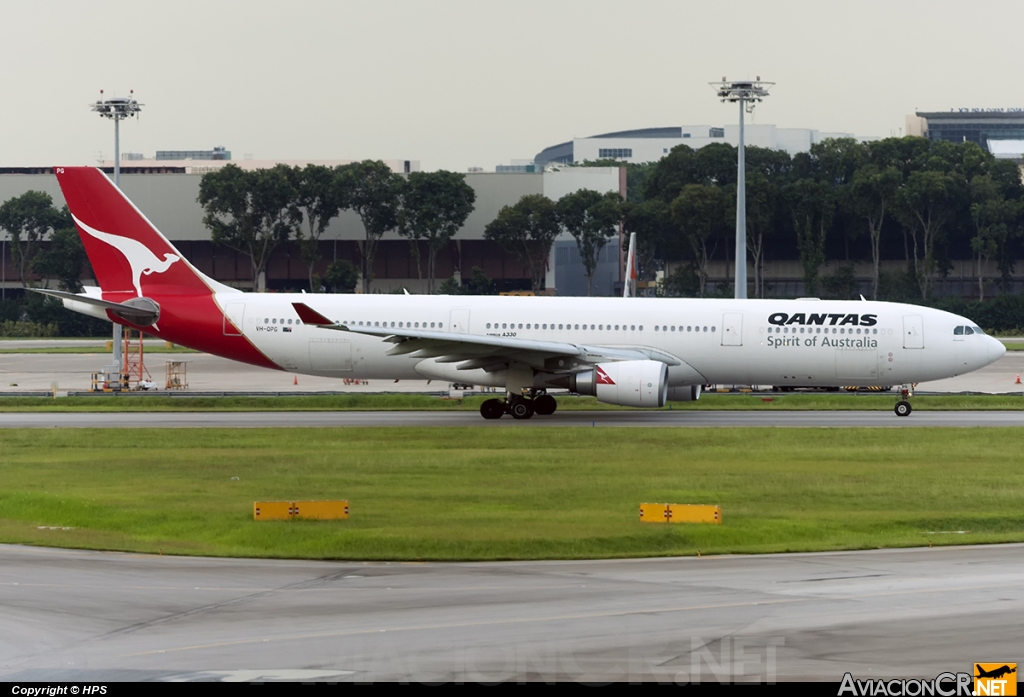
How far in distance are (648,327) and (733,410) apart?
5.90 m

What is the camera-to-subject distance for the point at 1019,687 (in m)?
11.5

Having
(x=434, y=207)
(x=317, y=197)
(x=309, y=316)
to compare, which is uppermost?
(x=317, y=197)

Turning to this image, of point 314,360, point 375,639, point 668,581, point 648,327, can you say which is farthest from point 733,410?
point 375,639

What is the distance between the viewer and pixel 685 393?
134 ft

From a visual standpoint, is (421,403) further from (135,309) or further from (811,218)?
(811,218)

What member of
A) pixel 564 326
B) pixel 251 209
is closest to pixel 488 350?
pixel 564 326

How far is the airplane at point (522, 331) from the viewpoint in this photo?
39375 millimetres

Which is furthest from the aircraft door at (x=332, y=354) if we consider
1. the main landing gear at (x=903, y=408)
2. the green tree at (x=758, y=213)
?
the green tree at (x=758, y=213)

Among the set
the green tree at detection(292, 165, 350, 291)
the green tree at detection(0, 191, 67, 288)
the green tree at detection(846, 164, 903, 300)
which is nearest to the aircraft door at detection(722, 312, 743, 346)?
the green tree at detection(292, 165, 350, 291)

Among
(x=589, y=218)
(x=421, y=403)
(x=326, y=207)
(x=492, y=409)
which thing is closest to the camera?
(x=492, y=409)

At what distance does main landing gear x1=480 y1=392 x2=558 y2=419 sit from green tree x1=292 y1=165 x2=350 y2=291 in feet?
222

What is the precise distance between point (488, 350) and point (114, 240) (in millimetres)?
13414

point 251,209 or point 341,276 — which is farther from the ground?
point 251,209

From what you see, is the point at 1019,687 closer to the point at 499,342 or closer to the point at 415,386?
the point at 499,342
